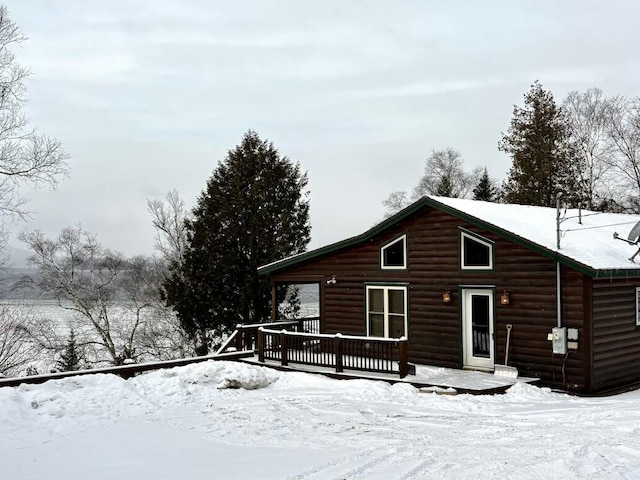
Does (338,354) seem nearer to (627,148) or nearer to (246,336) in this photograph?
(246,336)

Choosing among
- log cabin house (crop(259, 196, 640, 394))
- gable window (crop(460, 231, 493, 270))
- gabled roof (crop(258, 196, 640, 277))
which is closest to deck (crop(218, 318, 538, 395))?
log cabin house (crop(259, 196, 640, 394))

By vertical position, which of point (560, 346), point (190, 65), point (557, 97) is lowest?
point (560, 346)

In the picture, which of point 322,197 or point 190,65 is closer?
point 190,65

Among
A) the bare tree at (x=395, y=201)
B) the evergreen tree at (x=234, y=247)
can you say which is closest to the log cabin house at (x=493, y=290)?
the evergreen tree at (x=234, y=247)

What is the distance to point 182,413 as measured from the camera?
10.3m

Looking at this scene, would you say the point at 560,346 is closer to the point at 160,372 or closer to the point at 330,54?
the point at 160,372

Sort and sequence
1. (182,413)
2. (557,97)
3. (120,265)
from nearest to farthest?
(182,413) < (120,265) < (557,97)

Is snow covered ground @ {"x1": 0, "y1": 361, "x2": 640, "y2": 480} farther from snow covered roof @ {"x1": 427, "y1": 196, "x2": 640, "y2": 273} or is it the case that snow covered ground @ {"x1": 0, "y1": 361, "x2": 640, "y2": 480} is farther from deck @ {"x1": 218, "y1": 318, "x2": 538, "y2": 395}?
snow covered roof @ {"x1": 427, "y1": 196, "x2": 640, "y2": 273}

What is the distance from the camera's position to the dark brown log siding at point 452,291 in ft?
40.0

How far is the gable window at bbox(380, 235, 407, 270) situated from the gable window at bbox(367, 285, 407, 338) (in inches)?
21.6

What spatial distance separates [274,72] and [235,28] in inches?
164

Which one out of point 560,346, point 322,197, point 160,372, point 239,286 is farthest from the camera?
point 322,197

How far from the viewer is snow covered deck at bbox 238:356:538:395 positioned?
11555 mm

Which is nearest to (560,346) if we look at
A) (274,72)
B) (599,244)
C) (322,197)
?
(599,244)
